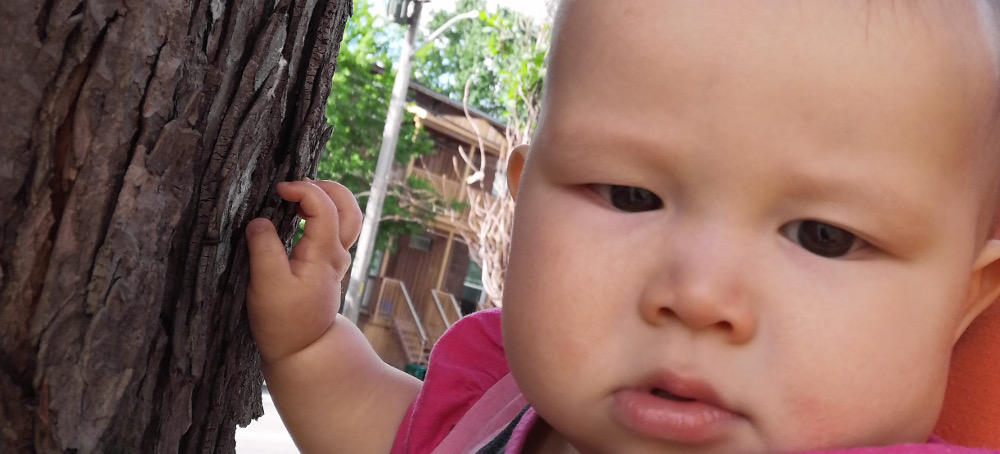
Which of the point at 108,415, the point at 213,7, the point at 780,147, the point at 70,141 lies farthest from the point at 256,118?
the point at 780,147

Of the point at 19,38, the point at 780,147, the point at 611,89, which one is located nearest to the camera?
the point at 19,38

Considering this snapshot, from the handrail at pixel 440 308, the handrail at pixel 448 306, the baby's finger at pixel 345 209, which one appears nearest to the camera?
the baby's finger at pixel 345 209

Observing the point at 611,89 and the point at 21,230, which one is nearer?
the point at 21,230

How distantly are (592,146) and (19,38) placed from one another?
2.12ft

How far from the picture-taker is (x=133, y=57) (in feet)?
3.24

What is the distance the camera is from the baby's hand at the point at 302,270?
4.44 feet

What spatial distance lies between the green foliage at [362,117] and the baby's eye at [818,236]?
1407 cm

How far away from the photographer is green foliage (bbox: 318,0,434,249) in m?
15.6

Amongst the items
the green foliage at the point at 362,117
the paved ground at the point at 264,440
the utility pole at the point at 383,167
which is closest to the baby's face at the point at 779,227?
the paved ground at the point at 264,440

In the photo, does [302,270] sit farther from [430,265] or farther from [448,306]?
[430,265]

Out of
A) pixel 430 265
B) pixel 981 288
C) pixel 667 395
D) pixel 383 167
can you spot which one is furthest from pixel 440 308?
pixel 667 395

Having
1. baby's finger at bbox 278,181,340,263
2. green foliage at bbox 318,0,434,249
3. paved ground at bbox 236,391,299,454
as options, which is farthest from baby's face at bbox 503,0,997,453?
green foliage at bbox 318,0,434,249

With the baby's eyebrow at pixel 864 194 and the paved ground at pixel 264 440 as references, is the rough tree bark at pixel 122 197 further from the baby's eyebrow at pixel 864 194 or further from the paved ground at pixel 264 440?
the paved ground at pixel 264 440

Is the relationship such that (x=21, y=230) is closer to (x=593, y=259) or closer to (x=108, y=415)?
(x=108, y=415)
